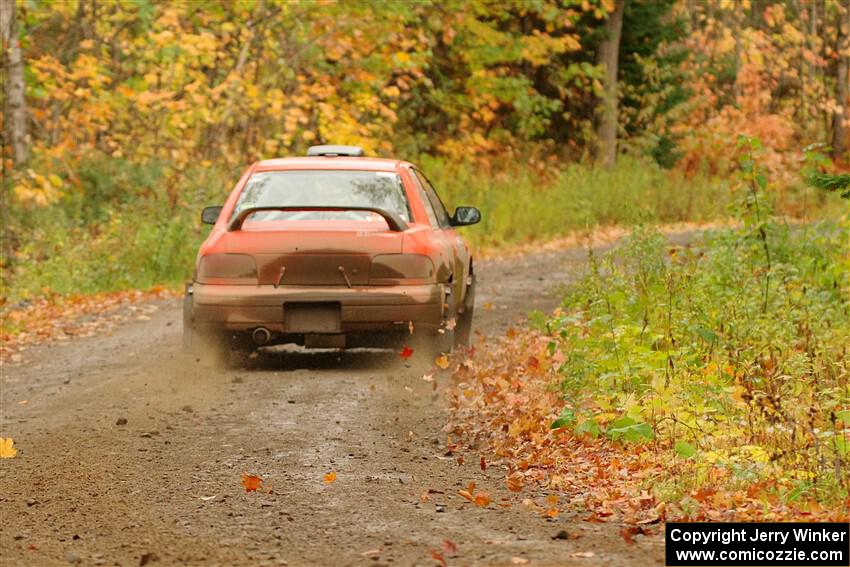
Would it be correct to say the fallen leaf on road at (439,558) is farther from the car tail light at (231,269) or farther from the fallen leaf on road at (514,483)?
the car tail light at (231,269)

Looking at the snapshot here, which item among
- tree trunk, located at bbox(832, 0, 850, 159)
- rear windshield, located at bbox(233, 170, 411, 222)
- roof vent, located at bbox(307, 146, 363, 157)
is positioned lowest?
tree trunk, located at bbox(832, 0, 850, 159)

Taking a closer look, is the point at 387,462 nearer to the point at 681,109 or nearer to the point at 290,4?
the point at 290,4

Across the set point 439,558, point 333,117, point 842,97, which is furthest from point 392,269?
point 842,97

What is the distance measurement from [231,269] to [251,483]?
370cm

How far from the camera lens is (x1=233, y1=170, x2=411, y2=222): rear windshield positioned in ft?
34.9

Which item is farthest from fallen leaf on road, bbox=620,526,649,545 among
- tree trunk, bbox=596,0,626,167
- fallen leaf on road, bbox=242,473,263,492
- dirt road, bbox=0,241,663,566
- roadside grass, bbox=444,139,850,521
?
tree trunk, bbox=596,0,626,167

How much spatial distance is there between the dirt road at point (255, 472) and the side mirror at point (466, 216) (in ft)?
4.82

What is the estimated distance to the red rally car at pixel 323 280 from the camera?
10.2m

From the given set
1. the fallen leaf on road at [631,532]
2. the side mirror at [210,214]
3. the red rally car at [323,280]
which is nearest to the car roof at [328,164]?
the red rally car at [323,280]

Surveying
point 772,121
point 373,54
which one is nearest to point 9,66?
point 373,54

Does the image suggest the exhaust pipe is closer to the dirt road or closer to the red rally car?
the red rally car

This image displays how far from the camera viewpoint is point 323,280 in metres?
10.2

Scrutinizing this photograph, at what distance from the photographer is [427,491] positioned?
22.0 feet

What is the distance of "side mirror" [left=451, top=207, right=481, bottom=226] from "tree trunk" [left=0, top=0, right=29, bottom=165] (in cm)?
998
